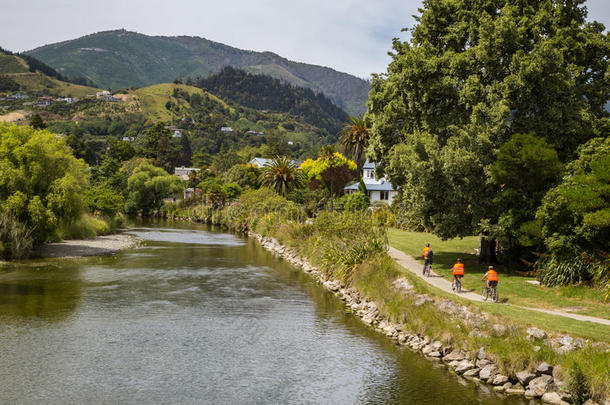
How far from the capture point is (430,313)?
2333cm

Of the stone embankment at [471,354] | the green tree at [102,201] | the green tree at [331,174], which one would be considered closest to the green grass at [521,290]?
the stone embankment at [471,354]

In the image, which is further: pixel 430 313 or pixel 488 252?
pixel 488 252

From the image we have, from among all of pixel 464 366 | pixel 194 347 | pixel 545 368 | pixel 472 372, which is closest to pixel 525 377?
pixel 545 368

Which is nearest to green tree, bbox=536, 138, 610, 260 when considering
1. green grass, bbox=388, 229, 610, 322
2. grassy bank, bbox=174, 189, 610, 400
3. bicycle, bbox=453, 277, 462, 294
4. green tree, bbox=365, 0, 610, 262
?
green grass, bbox=388, 229, 610, 322

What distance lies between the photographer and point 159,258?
154 ft

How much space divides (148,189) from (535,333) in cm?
10077

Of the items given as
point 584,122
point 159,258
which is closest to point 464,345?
point 584,122

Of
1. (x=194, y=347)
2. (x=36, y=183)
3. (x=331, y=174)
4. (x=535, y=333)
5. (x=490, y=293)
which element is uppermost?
(x=331, y=174)

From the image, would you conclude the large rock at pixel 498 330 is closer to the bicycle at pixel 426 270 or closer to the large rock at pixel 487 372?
the large rock at pixel 487 372

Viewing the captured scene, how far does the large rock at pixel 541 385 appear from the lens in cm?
1708

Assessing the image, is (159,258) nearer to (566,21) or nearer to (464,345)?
(464,345)

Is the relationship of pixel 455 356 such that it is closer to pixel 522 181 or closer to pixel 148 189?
pixel 522 181

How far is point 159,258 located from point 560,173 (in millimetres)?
34133

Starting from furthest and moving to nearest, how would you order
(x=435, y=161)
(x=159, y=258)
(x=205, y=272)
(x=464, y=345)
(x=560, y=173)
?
(x=159, y=258) → (x=205, y=272) → (x=435, y=161) → (x=560, y=173) → (x=464, y=345)
